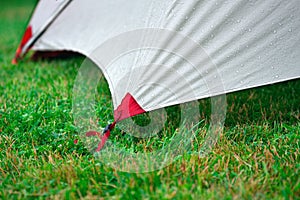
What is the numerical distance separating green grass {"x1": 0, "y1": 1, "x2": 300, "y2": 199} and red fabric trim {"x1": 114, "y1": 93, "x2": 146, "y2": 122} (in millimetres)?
151

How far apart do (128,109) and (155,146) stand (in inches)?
8.9

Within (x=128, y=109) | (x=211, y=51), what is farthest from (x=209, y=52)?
(x=128, y=109)

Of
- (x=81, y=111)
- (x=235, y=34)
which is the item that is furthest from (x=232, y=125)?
(x=81, y=111)

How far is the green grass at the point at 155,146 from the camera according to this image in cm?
204

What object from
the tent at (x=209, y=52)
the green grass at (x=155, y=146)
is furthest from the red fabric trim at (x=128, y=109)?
the green grass at (x=155, y=146)

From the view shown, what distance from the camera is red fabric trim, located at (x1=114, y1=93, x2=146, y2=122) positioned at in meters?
2.48

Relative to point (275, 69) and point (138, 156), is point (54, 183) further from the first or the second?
point (275, 69)

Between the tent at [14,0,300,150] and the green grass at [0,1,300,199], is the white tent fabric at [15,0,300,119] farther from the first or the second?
the green grass at [0,1,300,199]

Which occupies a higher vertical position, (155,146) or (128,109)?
(128,109)

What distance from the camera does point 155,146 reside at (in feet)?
8.10

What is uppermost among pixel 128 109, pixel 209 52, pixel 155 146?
pixel 209 52

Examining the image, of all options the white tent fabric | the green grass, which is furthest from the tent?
the green grass

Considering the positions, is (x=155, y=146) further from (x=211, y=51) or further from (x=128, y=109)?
(x=211, y=51)

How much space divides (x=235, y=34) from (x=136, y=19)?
2.04 ft
